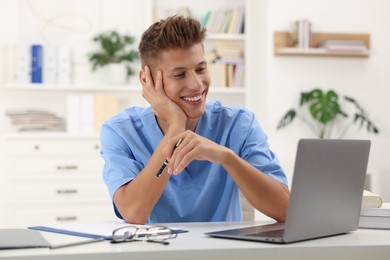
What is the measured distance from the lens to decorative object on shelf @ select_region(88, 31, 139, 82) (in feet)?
16.5

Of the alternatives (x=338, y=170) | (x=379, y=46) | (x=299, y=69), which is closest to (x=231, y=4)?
(x=299, y=69)

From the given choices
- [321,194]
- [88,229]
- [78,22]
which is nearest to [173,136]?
[88,229]

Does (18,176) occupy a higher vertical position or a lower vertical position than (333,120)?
lower

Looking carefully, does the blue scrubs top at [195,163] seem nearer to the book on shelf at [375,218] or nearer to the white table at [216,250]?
the book on shelf at [375,218]

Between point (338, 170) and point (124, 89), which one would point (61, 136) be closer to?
point (124, 89)

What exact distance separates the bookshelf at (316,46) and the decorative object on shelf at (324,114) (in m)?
0.27

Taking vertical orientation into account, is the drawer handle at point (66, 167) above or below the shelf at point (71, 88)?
below

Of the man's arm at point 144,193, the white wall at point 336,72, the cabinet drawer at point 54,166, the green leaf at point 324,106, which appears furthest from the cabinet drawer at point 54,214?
the man's arm at point 144,193

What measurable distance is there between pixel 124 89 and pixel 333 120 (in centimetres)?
155

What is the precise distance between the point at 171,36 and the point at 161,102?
0.22m

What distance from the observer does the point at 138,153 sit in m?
2.20

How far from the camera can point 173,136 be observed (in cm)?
207

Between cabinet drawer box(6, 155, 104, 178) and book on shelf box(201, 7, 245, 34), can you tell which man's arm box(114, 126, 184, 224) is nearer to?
cabinet drawer box(6, 155, 104, 178)

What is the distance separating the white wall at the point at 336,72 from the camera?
16.1 feet
